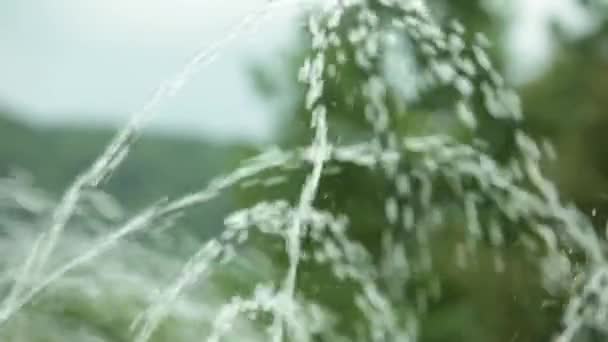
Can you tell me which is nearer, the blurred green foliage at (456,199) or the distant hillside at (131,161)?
the distant hillside at (131,161)

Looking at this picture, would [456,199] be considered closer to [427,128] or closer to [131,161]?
[427,128]

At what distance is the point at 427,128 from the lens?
1880 mm

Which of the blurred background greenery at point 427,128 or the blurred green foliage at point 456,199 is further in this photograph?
the blurred green foliage at point 456,199

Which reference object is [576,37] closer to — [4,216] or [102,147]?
[102,147]

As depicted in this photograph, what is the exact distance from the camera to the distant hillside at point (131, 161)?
1.62 metres

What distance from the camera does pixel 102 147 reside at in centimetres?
165

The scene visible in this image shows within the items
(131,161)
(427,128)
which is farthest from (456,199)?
(131,161)

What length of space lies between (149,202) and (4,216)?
208 millimetres

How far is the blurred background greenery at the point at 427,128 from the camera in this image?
1652 mm

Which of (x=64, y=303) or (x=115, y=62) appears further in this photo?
(x=115, y=62)

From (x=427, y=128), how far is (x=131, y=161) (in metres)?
0.52

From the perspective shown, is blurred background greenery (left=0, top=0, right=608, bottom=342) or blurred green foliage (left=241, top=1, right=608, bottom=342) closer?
blurred background greenery (left=0, top=0, right=608, bottom=342)

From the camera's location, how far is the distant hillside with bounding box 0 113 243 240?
1623 millimetres

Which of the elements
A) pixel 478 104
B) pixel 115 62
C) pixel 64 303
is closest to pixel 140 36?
pixel 115 62
